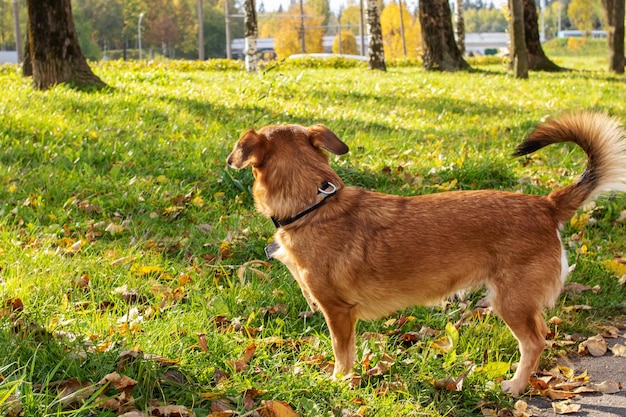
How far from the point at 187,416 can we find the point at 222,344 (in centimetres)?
82

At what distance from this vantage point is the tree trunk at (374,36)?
74.7 ft

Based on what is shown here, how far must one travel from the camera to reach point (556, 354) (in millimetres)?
4508

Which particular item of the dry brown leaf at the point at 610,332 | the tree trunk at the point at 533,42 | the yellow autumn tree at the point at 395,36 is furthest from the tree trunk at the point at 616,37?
the yellow autumn tree at the point at 395,36

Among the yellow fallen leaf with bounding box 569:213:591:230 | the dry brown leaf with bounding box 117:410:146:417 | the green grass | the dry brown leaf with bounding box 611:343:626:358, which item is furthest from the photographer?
the yellow fallen leaf with bounding box 569:213:591:230

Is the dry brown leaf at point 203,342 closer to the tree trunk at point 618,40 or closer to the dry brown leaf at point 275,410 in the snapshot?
the dry brown leaf at point 275,410

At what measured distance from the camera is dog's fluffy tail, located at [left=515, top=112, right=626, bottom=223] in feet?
13.3

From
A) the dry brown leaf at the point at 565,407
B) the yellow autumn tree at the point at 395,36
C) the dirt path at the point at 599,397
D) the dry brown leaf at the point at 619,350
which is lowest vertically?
the dirt path at the point at 599,397

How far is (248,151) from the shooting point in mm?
3875

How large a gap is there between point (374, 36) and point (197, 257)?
741 inches

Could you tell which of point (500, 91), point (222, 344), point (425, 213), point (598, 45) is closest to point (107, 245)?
point (222, 344)

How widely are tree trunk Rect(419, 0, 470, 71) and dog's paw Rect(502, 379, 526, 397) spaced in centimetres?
1907

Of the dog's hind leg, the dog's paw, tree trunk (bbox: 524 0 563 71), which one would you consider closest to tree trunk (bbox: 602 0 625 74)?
tree trunk (bbox: 524 0 563 71)

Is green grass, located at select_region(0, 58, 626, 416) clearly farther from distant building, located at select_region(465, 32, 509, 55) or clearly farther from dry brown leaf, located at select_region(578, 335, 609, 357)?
distant building, located at select_region(465, 32, 509, 55)

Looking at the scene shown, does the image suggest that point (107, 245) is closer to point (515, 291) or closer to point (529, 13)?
point (515, 291)
